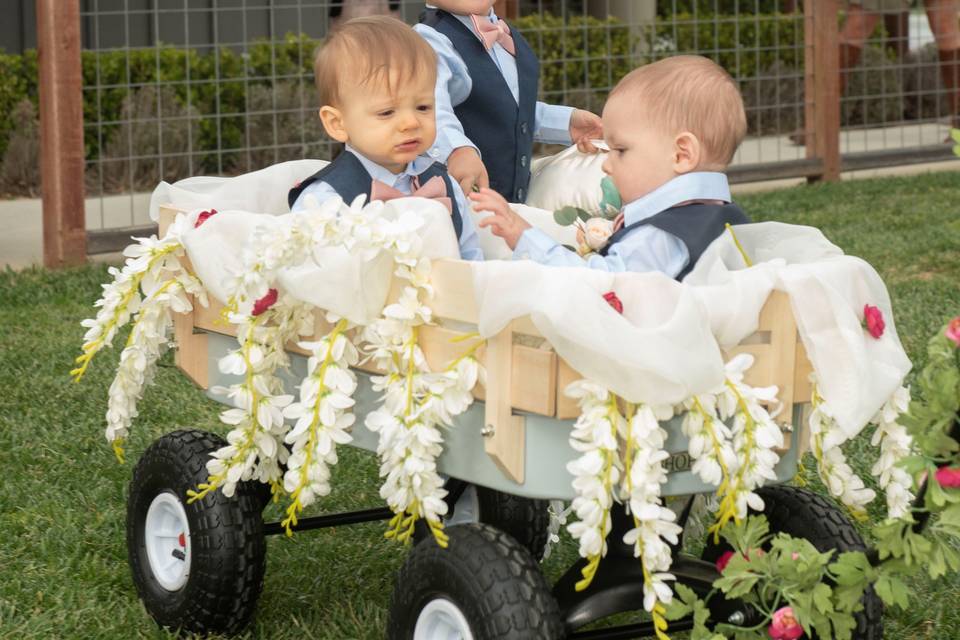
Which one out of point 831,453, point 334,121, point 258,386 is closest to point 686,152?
point 831,453

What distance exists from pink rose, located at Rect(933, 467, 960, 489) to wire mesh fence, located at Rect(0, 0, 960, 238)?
4.77 meters

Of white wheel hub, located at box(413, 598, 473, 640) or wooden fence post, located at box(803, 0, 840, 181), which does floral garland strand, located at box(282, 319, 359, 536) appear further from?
wooden fence post, located at box(803, 0, 840, 181)

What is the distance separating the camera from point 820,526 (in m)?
2.40

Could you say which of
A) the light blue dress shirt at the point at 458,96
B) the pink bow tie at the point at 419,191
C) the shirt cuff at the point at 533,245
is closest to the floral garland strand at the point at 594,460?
the shirt cuff at the point at 533,245

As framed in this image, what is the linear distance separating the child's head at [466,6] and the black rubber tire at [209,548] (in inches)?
50.1

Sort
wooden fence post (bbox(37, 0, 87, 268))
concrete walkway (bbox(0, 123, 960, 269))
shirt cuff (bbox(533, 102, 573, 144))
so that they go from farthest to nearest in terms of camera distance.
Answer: concrete walkway (bbox(0, 123, 960, 269)) → wooden fence post (bbox(37, 0, 87, 268)) → shirt cuff (bbox(533, 102, 573, 144))

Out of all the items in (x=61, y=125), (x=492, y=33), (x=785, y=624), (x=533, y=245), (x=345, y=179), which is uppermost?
(x=492, y=33)

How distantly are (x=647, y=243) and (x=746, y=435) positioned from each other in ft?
1.46

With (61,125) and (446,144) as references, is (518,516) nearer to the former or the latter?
(446,144)

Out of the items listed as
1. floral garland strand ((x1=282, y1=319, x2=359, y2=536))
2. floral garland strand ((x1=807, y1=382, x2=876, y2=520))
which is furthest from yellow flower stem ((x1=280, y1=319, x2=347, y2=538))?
floral garland strand ((x1=807, y1=382, x2=876, y2=520))

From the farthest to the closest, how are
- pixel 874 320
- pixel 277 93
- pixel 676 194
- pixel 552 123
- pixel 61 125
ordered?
pixel 277 93
pixel 61 125
pixel 552 123
pixel 676 194
pixel 874 320

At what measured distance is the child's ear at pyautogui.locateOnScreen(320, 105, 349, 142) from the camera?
2.76m

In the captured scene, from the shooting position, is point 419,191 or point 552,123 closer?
point 419,191

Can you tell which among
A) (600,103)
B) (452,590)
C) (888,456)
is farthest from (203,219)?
(600,103)
